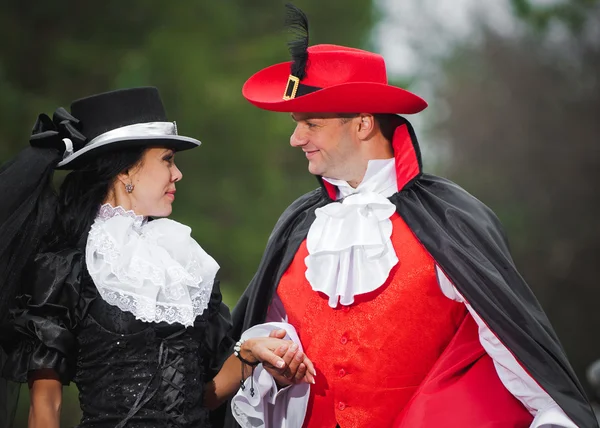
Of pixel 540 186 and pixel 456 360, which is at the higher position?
pixel 456 360

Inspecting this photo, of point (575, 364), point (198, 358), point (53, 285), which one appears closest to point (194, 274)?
point (198, 358)

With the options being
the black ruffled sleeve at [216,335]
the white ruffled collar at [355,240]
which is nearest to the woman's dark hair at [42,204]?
the black ruffled sleeve at [216,335]

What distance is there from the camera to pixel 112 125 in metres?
3.19

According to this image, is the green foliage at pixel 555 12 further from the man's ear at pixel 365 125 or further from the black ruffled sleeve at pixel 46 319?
the black ruffled sleeve at pixel 46 319

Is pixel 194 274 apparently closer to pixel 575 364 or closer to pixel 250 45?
pixel 250 45

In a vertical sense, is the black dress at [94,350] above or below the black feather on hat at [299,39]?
below

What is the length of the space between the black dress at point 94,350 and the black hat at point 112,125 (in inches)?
15.1

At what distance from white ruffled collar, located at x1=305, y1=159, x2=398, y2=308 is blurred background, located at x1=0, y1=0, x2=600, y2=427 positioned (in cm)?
499

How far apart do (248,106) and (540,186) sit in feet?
21.6

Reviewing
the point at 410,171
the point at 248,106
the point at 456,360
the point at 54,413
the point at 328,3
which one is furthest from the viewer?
the point at 328,3

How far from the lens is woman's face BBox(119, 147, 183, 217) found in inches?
125

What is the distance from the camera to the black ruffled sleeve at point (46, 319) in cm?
295

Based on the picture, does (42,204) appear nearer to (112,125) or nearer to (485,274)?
(112,125)

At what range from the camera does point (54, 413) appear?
9.59 ft
